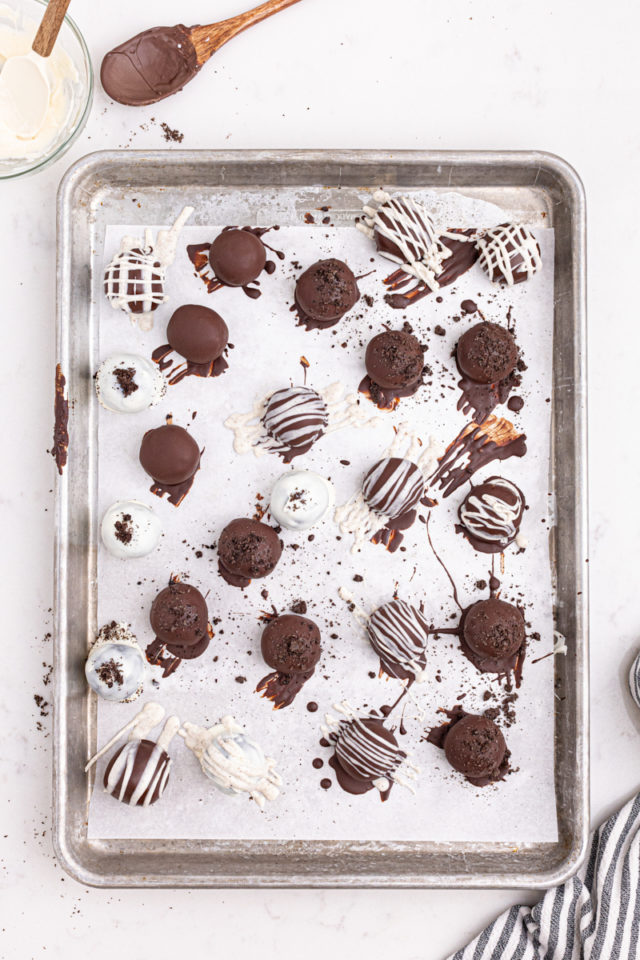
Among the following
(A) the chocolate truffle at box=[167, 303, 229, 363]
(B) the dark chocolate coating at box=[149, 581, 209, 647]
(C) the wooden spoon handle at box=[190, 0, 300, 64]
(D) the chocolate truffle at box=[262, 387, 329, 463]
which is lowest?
(B) the dark chocolate coating at box=[149, 581, 209, 647]

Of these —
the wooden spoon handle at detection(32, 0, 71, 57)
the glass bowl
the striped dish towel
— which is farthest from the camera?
the striped dish towel

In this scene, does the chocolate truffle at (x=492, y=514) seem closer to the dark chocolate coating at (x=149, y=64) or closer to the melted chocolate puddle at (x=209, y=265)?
the melted chocolate puddle at (x=209, y=265)

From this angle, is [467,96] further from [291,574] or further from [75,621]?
[75,621]

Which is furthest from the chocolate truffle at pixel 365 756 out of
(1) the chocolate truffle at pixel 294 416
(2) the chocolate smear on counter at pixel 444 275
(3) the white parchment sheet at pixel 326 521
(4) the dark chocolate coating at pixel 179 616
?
(2) the chocolate smear on counter at pixel 444 275

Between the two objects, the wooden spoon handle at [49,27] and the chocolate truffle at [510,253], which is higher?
the wooden spoon handle at [49,27]

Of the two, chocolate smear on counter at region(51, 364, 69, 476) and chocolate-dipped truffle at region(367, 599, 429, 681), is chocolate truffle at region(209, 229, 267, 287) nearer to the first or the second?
chocolate smear on counter at region(51, 364, 69, 476)

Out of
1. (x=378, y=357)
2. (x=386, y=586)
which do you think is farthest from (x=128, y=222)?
(x=386, y=586)

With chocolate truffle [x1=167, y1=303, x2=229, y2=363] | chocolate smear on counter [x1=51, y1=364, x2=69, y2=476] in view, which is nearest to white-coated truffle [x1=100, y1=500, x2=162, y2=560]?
chocolate smear on counter [x1=51, y1=364, x2=69, y2=476]
